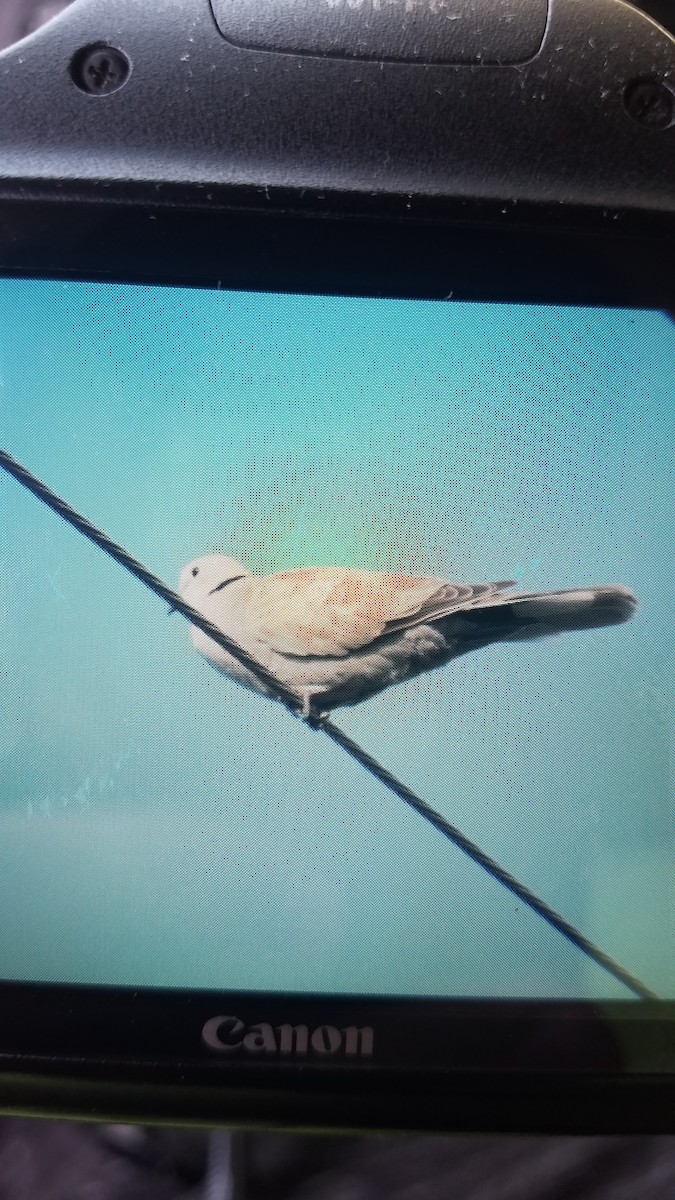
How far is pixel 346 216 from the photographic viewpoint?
1.37ft

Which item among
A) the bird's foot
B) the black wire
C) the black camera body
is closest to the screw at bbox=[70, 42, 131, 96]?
the black camera body

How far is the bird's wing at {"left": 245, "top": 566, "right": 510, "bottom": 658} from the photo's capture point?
Answer: 42 cm

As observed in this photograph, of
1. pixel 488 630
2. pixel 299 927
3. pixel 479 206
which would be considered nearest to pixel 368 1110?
pixel 299 927

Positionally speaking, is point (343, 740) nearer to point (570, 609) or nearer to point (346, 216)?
point (570, 609)

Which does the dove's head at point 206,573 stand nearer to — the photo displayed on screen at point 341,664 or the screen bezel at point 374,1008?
the photo displayed on screen at point 341,664

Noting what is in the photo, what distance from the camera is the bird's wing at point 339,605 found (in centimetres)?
42

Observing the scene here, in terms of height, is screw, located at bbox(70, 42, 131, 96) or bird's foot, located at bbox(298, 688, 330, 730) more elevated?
screw, located at bbox(70, 42, 131, 96)

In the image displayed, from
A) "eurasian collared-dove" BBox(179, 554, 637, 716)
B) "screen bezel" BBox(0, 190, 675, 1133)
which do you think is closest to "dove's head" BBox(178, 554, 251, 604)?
"eurasian collared-dove" BBox(179, 554, 637, 716)

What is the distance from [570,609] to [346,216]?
0.65ft

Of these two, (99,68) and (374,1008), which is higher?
(99,68)

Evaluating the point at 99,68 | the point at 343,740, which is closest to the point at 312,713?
the point at 343,740

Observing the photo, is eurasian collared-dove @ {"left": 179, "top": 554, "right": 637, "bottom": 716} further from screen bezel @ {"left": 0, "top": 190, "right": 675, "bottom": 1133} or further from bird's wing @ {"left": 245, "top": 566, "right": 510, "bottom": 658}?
screen bezel @ {"left": 0, "top": 190, "right": 675, "bottom": 1133}

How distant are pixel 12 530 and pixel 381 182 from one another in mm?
224

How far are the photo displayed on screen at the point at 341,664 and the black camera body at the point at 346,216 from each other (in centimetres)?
1
